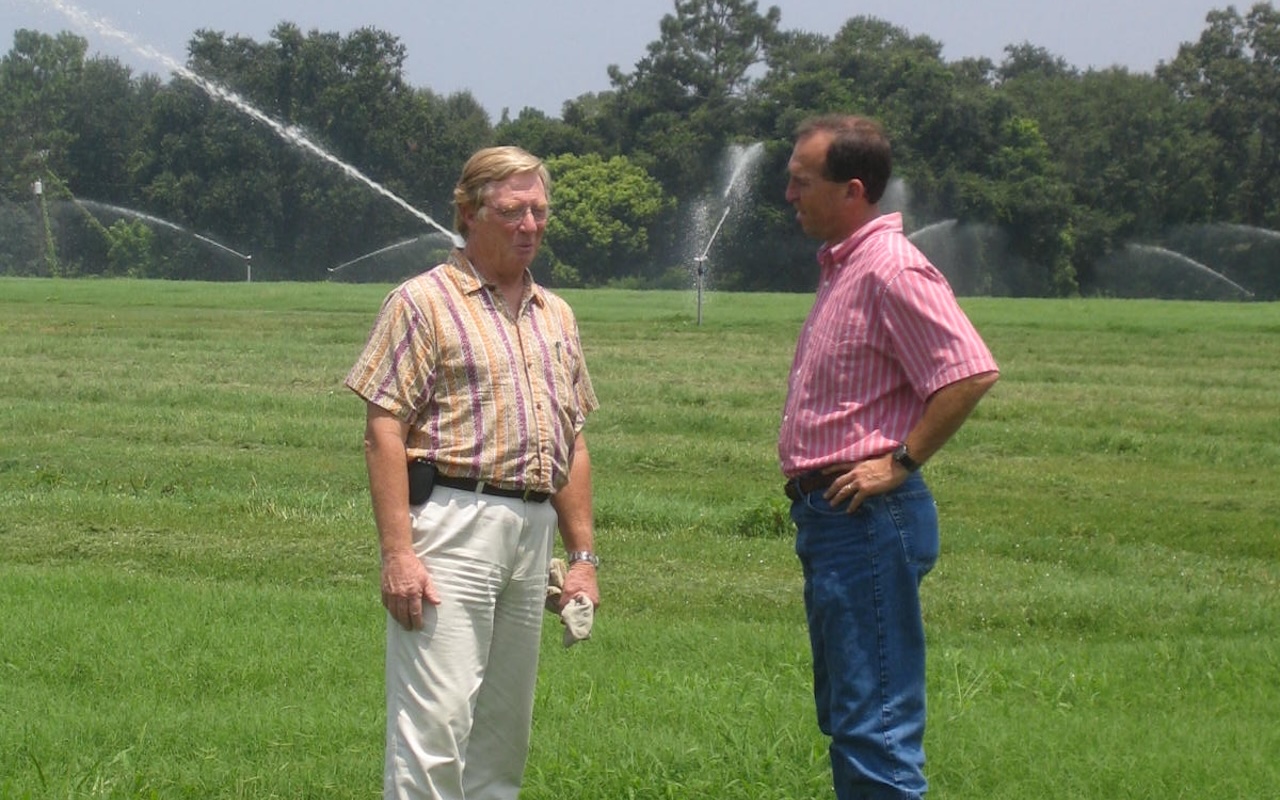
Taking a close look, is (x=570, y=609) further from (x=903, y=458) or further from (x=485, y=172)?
(x=485, y=172)

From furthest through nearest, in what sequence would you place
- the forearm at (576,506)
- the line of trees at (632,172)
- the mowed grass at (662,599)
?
the line of trees at (632,172), the mowed grass at (662,599), the forearm at (576,506)

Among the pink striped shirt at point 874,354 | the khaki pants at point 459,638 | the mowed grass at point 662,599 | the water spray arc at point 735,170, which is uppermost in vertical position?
the water spray arc at point 735,170

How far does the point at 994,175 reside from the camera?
60.7 meters

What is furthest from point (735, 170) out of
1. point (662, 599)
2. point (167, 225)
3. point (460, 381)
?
point (460, 381)

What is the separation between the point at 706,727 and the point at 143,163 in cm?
6017

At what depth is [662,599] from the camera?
830 cm

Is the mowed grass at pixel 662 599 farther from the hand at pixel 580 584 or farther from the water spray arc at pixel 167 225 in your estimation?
the water spray arc at pixel 167 225

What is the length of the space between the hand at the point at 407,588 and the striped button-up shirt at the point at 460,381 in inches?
10.1

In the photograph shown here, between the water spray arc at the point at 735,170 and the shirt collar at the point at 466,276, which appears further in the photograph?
the water spray arc at the point at 735,170

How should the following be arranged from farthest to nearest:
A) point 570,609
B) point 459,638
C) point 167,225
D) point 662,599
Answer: point 167,225, point 662,599, point 570,609, point 459,638

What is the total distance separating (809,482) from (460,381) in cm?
87

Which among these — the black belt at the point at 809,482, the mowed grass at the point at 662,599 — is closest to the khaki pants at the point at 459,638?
the black belt at the point at 809,482

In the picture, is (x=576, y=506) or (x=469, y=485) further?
(x=576, y=506)

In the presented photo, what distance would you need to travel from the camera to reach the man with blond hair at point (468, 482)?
166 inches
